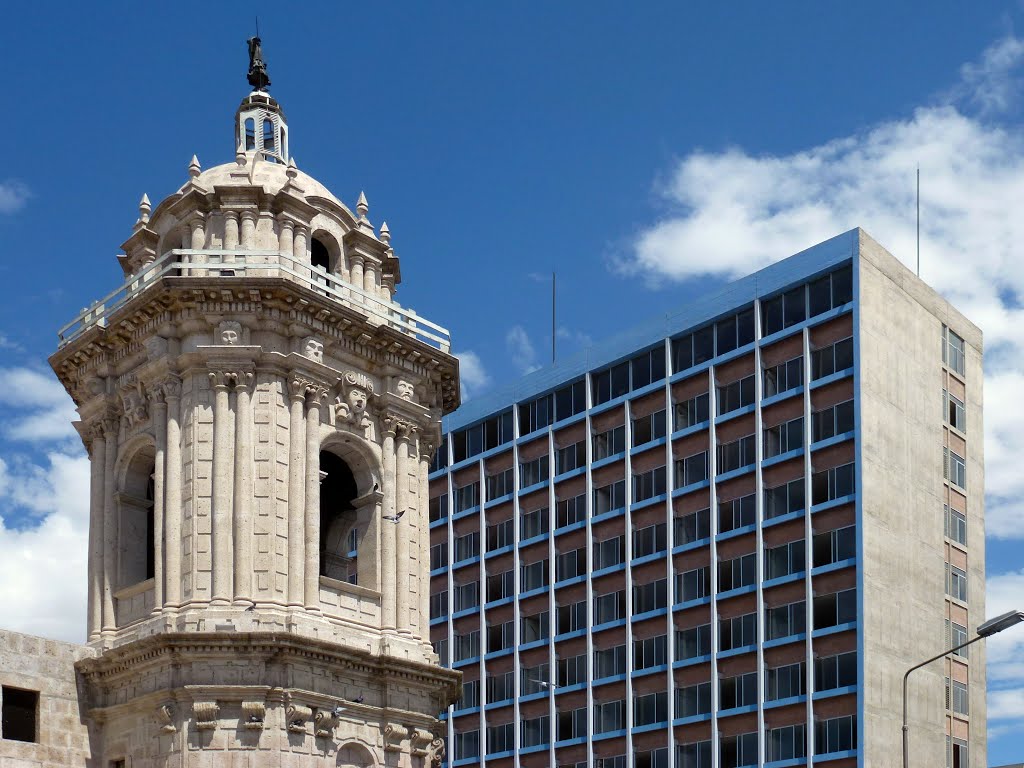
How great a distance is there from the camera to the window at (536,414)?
358ft

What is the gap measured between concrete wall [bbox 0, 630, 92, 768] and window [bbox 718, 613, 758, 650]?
52.7 meters

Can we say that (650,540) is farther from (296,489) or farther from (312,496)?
(296,489)

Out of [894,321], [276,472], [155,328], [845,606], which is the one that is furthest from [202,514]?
[894,321]

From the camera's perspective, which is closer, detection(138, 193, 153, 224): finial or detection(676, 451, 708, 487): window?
detection(138, 193, 153, 224): finial

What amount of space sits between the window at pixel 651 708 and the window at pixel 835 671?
10.9 metres

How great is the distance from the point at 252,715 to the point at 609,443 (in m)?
62.3

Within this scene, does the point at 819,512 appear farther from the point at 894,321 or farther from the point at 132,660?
the point at 132,660

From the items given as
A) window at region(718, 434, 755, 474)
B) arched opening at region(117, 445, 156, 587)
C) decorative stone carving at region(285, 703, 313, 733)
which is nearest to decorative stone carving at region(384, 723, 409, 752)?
decorative stone carving at region(285, 703, 313, 733)

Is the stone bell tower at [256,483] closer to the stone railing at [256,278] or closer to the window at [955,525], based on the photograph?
the stone railing at [256,278]

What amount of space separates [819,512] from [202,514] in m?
51.6

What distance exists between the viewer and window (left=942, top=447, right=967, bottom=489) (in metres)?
97.6

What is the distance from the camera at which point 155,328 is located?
48219 millimetres

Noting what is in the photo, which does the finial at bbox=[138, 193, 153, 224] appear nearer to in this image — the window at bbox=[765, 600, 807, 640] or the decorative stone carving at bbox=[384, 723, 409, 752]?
the decorative stone carving at bbox=[384, 723, 409, 752]

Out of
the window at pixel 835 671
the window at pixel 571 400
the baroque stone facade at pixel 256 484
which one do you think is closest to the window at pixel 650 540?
the window at pixel 571 400
